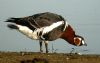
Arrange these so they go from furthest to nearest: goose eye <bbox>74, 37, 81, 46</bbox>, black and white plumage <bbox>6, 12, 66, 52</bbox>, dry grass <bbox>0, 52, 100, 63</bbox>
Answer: goose eye <bbox>74, 37, 81, 46</bbox>
black and white plumage <bbox>6, 12, 66, 52</bbox>
dry grass <bbox>0, 52, 100, 63</bbox>

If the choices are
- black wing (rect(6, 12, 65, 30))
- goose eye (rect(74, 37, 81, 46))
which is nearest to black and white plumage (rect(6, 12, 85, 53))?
black wing (rect(6, 12, 65, 30))

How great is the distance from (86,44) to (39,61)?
691cm

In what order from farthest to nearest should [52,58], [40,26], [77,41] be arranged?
1. [77,41]
2. [40,26]
3. [52,58]

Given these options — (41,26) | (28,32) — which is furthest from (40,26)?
(28,32)

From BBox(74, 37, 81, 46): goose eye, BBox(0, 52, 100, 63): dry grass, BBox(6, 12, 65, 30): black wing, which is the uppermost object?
BBox(6, 12, 65, 30): black wing

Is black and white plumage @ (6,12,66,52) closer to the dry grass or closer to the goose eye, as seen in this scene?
the dry grass

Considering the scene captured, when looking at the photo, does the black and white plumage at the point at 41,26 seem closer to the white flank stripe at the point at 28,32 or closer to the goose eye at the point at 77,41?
the white flank stripe at the point at 28,32

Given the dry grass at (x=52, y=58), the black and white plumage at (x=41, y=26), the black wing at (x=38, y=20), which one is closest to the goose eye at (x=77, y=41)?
the black and white plumage at (x=41, y=26)

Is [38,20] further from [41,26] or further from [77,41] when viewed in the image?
[77,41]

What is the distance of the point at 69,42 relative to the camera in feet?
63.5

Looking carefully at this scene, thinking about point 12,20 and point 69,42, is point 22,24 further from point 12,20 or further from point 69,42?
point 69,42

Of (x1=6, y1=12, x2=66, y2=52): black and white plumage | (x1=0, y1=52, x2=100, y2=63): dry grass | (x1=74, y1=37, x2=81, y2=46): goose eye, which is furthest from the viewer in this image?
(x1=74, y1=37, x2=81, y2=46): goose eye

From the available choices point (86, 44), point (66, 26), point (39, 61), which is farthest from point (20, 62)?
point (86, 44)

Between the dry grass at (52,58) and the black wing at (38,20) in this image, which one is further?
the black wing at (38,20)
